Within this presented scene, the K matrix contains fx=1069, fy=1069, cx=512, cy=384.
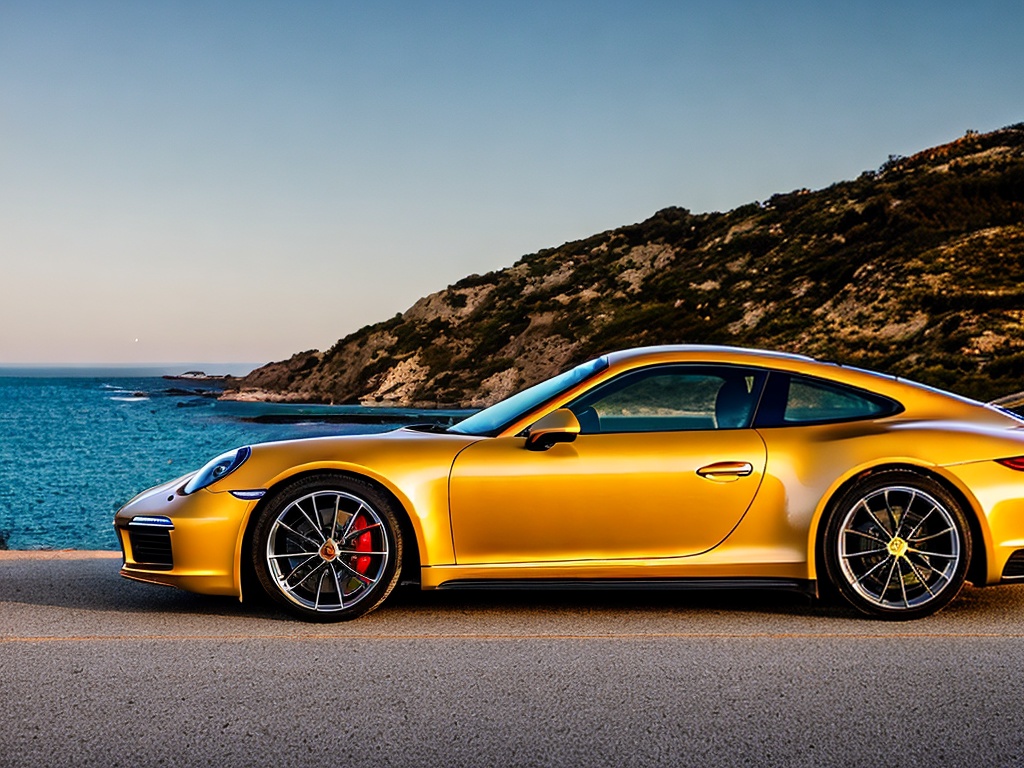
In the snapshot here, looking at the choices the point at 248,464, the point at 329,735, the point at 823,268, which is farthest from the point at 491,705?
the point at 823,268

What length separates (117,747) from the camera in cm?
349

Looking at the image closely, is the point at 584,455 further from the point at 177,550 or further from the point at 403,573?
the point at 177,550

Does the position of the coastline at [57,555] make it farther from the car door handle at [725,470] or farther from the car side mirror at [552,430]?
the car door handle at [725,470]

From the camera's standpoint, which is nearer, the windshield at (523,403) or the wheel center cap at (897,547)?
the wheel center cap at (897,547)

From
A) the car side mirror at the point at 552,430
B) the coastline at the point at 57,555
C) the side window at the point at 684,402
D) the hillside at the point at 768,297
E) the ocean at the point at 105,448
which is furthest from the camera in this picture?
the hillside at the point at 768,297

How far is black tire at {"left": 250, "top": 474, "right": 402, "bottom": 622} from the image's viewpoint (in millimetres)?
5324

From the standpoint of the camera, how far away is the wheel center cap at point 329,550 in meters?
5.30

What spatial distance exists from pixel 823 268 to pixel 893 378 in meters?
60.5

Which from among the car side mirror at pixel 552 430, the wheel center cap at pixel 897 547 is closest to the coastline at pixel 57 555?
the car side mirror at pixel 552 430

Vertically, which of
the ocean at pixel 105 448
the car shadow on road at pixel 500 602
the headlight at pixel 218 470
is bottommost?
the ocean at pixel 105 448

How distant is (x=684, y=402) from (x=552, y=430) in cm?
96

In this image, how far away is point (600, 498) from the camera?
5.26 metres

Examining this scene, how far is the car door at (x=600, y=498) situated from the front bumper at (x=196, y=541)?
112 cm

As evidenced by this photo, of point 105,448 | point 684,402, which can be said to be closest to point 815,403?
point 684,402
